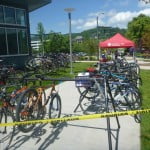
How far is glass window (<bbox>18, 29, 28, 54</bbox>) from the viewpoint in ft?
76.3

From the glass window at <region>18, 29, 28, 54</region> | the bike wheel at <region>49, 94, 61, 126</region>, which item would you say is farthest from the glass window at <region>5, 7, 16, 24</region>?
the bike wheel at <region>49, 94, 61, 126</region>

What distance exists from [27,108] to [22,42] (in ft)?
59.4

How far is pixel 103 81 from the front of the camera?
6684 millimetres

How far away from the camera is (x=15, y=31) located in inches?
891

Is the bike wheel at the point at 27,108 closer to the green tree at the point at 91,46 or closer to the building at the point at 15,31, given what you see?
the building at the point at 15,31

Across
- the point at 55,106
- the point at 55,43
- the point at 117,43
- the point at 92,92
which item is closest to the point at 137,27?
the point at 55,43

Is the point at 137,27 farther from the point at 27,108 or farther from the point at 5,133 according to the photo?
the point at 27,108

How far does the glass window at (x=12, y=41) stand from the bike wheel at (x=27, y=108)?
A: 627 inches

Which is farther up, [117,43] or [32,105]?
[117,43]

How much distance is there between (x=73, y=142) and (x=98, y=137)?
0.51m

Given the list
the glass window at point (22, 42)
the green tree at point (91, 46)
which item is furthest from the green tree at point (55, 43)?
the glass window at point (22, 42)

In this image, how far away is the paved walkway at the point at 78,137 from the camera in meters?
5.77

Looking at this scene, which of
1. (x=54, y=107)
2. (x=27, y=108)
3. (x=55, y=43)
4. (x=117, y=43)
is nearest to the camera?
(x=27, y=108)

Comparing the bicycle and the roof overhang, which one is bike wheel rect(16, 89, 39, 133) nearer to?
the bicycle
